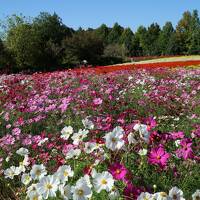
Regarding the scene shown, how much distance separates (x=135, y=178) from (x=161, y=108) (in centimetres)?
451

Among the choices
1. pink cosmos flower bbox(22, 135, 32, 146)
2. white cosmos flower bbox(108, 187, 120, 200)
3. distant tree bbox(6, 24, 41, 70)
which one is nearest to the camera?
white cosmos flower bbox(108, 187, 120, 200)

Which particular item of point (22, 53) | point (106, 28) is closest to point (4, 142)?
point (22, 53)

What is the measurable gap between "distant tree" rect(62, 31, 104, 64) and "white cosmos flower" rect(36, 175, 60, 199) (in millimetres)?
44226

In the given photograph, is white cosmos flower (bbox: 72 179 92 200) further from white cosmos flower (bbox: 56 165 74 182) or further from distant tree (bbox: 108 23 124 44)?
distant tree (bbox: 108 23 124 44)

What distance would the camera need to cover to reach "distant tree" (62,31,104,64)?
4883cm

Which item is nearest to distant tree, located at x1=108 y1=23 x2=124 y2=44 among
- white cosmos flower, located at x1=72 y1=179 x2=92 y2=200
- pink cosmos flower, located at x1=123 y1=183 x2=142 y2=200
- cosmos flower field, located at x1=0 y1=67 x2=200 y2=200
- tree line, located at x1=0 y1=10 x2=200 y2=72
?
tree line, located at x1=0 y1=10 x2=200 y2=72

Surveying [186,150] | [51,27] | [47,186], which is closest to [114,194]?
[47,186]

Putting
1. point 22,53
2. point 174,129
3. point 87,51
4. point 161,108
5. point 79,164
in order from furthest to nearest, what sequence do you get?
point 87,51 < point 22,53 < point 161,108 < point 174,129 < point 79,164

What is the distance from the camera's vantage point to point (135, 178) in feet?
10.4

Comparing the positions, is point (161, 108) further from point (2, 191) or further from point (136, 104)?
point (2, 191)

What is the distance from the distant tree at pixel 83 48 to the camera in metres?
48.8

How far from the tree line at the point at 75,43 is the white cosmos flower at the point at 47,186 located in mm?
32400

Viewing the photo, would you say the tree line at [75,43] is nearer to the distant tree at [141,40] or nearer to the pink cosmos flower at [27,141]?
the distant tree at [141,40]

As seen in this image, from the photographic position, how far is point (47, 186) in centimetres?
273
